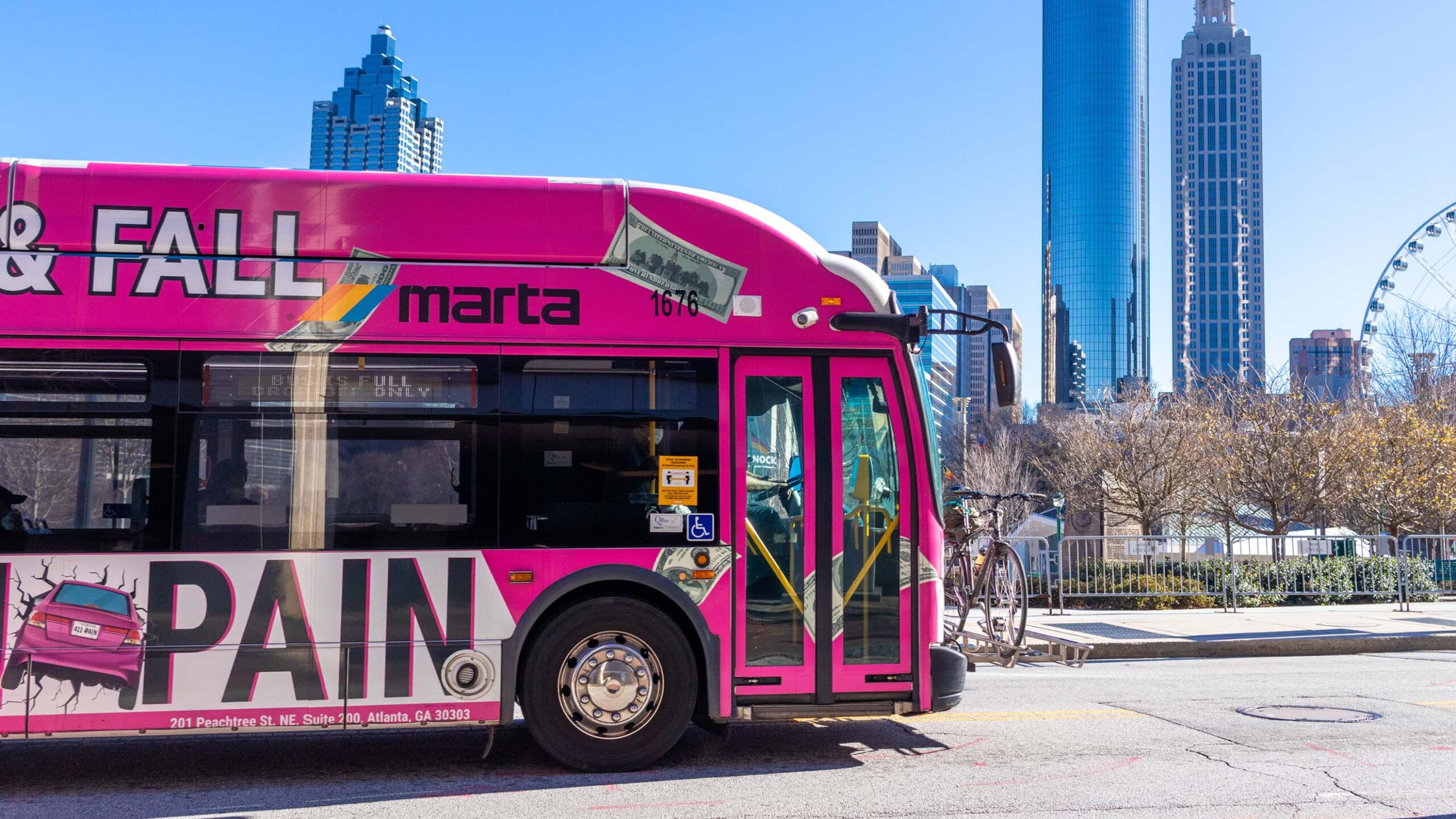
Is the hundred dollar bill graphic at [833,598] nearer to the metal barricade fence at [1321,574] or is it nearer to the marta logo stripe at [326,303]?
the marta logo stripe at [326,303]

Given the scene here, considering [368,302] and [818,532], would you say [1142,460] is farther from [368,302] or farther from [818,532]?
[368,302]

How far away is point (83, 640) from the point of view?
6164 mm

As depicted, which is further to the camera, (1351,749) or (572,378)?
(1351,749)

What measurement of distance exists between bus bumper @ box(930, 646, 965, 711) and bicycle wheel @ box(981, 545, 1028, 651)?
1.70 meters

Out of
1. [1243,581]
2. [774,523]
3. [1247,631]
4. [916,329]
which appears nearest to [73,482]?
[774,523]

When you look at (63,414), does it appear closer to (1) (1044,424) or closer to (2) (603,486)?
(2) (603,486)

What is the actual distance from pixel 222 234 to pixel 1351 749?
302 inches

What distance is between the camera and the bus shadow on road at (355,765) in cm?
609

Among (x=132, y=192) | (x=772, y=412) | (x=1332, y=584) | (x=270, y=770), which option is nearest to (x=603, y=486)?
(x=772, y=412)

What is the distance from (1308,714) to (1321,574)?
445 inches

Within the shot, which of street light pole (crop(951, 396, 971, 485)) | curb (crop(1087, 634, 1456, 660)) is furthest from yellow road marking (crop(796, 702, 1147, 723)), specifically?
street light pole (crop(951, 396, 971, 485))

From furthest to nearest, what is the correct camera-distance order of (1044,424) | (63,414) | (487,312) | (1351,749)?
(1044,424) < (1351,749) < (487,312) < (63,414)

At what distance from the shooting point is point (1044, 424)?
52938 mm

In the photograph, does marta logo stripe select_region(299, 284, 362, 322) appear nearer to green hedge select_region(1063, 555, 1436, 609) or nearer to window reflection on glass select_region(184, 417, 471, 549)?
window reflection on glass select_region(184, 417, 471, 549)
